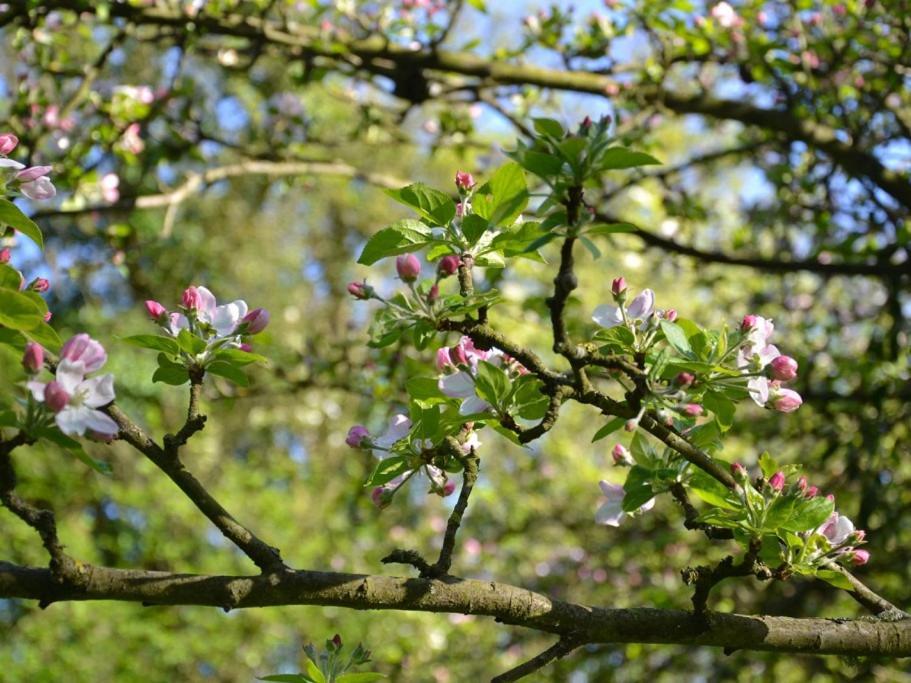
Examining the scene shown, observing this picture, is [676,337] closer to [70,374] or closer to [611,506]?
[611,506]

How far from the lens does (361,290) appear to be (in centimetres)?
121

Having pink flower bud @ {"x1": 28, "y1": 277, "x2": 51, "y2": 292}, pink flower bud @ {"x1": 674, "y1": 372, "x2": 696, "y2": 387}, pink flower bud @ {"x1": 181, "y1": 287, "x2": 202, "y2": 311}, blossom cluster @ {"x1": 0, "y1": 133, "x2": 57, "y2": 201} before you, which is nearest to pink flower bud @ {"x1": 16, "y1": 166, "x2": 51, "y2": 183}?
blossom cluster @ {"x1": 0, "y1": 133, "x2": 57, "y2": 201}

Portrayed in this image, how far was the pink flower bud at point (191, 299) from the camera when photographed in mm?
1210

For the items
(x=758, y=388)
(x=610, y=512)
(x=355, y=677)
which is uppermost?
(x=758, y=388)

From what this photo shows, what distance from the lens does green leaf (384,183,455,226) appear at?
1122 millimetres

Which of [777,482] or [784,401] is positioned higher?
[784,401]

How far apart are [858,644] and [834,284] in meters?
5.30

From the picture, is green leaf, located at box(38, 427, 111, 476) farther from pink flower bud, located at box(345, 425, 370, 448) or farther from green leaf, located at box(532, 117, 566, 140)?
green leaf, located at box(532, 117, 566, 140)

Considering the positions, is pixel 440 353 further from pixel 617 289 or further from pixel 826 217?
pixel 826 217

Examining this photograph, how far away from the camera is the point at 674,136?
480 inches

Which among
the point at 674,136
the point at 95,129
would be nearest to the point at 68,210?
the point at 95,129

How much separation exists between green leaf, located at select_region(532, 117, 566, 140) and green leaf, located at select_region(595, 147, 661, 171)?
0.05 meters

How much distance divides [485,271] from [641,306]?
3.01 feet

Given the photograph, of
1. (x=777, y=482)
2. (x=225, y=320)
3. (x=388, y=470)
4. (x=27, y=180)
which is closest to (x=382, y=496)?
(x=388, y=470)
